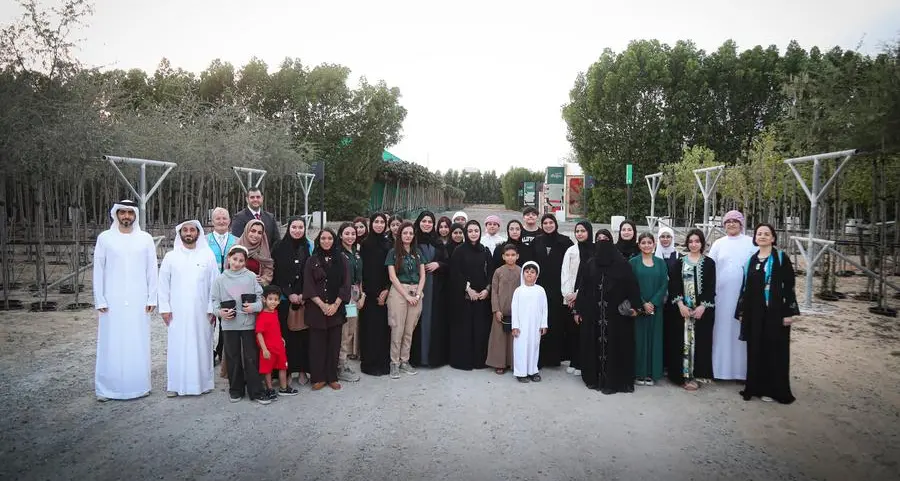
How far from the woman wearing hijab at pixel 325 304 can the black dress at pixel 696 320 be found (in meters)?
3.19

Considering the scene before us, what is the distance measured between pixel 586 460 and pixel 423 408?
151cm

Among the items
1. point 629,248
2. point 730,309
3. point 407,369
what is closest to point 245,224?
point 407,369

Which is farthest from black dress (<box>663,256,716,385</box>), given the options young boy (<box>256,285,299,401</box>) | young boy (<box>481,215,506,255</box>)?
young boy (<box>256,285,299,401</box>)

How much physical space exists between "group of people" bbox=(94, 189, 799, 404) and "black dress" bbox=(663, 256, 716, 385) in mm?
13

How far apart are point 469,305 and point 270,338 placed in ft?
6.91

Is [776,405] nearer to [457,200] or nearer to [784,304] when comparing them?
[784,304]

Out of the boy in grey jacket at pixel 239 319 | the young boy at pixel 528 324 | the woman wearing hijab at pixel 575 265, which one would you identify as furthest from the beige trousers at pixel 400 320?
the woman wearing hijab at pixel 575 265

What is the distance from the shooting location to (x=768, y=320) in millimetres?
4871

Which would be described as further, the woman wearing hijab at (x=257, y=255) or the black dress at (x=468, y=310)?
the black dress at (x=468, y=310)

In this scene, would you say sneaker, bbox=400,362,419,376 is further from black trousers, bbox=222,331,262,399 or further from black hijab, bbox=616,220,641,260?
black hijab, bbox=616,220,641,260

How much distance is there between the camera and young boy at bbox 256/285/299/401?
469cm

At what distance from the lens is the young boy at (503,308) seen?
561 cm

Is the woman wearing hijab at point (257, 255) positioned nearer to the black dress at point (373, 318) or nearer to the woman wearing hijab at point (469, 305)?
the black dress at point (373, 318)

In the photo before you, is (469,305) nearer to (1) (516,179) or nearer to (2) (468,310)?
(2) (468,310)
